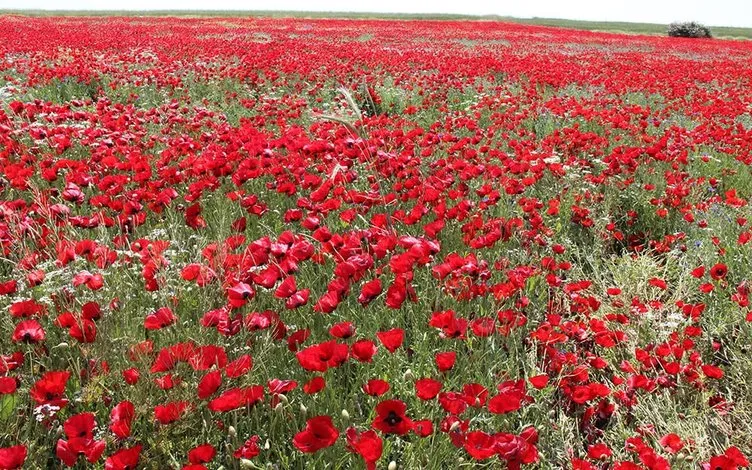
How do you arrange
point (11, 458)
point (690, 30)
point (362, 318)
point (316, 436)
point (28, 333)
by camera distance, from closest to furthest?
point (11, 458)
point (316, 436)
point (28, 333)
point (362, 318)
point (690, 30)

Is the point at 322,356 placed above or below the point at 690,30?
below

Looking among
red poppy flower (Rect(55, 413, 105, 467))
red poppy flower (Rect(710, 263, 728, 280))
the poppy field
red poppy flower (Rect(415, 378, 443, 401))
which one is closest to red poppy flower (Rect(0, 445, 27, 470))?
the poppy field

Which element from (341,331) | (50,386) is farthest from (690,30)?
(50,386)

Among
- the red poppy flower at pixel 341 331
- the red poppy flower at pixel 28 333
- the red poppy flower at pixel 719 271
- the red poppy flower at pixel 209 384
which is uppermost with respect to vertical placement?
the red poppy flower at pixel 341 331

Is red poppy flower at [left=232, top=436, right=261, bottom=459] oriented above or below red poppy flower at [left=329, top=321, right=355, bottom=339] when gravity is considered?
below

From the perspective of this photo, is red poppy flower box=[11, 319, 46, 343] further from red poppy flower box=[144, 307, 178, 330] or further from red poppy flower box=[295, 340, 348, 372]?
red poppy flower box=[295, 340, 348, 372]

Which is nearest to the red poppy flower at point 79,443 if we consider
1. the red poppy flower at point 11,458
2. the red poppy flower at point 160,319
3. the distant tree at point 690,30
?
the red poppy flower at point 11,458

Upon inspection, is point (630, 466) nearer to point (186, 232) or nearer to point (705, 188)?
point (186, 232)

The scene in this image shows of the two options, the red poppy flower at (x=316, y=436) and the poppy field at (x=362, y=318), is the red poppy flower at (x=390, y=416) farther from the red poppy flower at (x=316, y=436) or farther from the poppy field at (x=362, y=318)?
the red poppy flower at (x=316, y=436)

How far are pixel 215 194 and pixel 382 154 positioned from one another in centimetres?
128

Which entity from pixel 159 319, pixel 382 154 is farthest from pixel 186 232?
pixel 159 319

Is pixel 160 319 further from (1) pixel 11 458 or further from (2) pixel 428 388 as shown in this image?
(2) pixel 428 388

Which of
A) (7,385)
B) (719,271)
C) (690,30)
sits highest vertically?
(690,30)

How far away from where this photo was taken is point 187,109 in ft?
26.7
